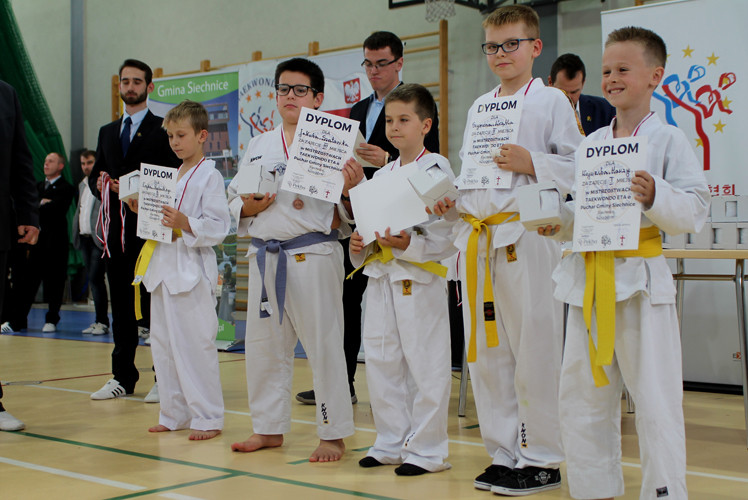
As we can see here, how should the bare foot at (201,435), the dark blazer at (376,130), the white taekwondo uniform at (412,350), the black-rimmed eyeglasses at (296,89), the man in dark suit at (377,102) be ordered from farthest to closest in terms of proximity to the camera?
1. the dark blazer at (376,130)
2. the man in dark suit at (377,102)
3. the bare foot at (201,435)
4. the black-rimmed eyeglasses at (296,89)
5. the white taekwondo uniform at (412,350)

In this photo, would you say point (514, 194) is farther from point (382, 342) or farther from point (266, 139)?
point (266, 139)

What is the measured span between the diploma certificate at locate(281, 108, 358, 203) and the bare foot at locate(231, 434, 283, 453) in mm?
1005

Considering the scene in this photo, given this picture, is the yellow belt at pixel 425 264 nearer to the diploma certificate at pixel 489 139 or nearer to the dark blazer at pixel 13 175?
the diploma certificate at pixel 489 139

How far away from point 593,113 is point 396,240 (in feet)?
6.86

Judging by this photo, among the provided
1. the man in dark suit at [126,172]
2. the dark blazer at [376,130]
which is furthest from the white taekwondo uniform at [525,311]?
the man in dark suit at [126,172]

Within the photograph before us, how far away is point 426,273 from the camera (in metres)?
2.86

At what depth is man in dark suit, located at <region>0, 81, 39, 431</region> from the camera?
145 inches

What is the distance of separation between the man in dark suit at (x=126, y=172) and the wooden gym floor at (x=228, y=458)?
0.41m

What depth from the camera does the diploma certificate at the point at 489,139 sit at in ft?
8.36

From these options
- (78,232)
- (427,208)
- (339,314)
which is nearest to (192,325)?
(339,314)

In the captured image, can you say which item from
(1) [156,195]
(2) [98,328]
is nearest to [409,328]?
(1) [156,195]

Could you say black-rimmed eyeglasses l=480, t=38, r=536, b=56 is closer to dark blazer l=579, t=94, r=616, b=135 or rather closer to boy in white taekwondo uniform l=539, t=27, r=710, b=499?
boy in white taekwondo uniform l=539, t=27, r=710, b=499

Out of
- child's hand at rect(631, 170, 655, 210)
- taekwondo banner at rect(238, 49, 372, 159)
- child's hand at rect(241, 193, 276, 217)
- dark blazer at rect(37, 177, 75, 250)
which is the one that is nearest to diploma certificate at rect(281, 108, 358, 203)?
child's hand at rect(241, 193, 276, 217)

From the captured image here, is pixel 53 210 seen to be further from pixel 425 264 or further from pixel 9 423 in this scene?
pixel 425 264
